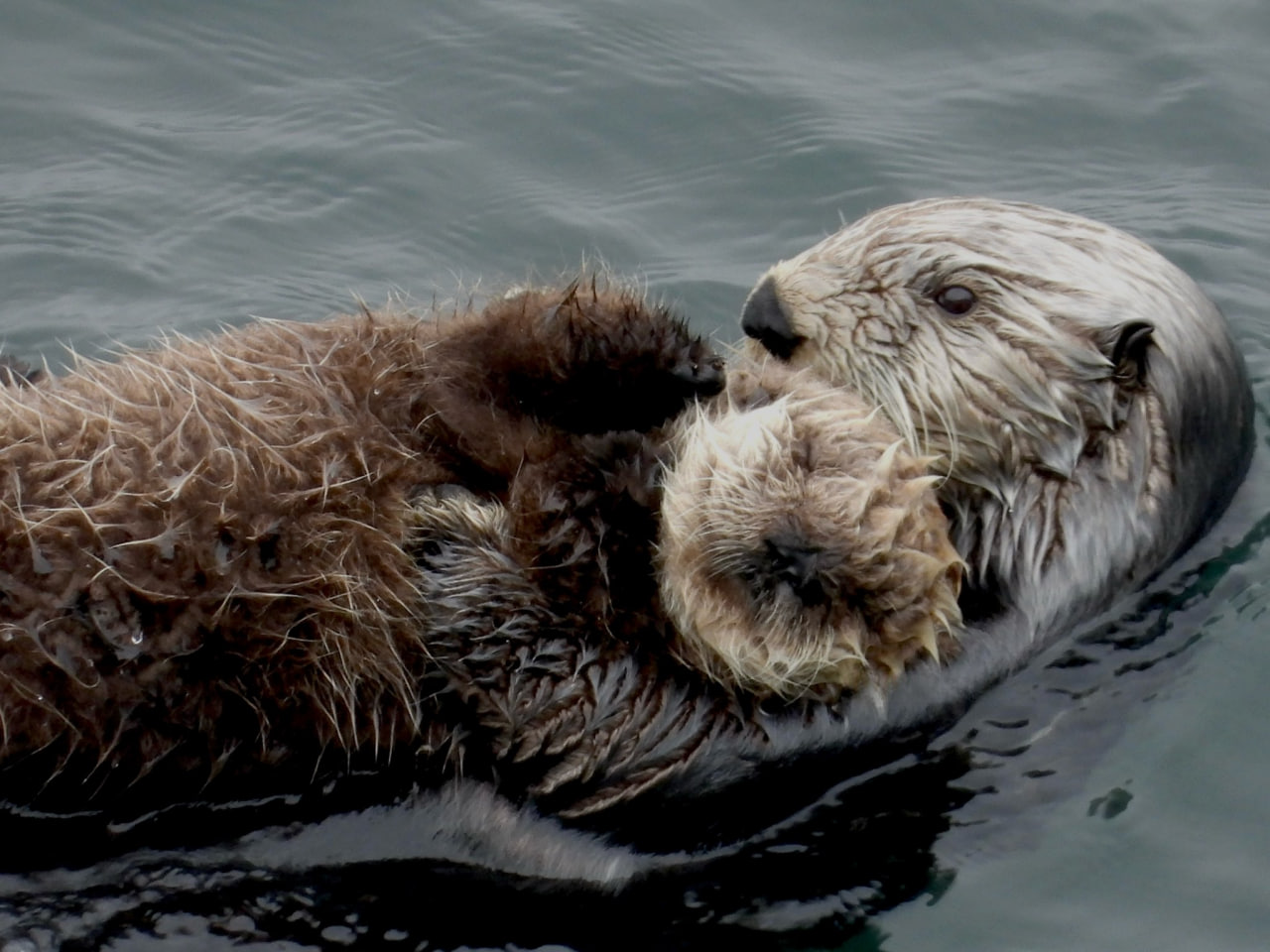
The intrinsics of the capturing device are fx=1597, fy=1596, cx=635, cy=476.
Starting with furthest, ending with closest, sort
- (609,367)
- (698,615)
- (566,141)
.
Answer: (566,141), (609,367), (698,615)

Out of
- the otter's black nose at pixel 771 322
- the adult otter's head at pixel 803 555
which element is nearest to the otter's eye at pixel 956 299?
the otter's black nose at pixel 771 322

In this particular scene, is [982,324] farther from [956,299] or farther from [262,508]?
[262,508]

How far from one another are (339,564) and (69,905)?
0.85m

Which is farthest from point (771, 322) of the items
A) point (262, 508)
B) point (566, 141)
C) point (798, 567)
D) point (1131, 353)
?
point (566, 141)

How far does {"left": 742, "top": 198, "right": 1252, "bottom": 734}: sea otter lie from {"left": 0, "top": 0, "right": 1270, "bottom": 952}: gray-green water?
0.82 m

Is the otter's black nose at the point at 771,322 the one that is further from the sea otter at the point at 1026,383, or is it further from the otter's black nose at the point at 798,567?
the otter's black nose at the point at 798,567

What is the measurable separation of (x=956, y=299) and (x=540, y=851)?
1.78m

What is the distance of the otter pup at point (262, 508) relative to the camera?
9.95ft

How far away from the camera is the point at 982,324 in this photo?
4.05 m

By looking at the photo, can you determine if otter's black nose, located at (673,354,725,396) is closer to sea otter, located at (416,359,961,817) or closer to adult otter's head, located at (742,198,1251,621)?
sea otter, located at (416,359,961,817)

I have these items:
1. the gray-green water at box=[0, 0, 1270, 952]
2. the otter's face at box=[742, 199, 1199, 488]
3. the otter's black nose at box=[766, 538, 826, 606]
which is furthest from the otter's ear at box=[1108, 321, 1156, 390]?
the otter's black nose at box=[766, 538, 826, 606]

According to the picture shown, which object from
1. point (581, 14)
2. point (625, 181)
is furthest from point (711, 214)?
point (581, 14)

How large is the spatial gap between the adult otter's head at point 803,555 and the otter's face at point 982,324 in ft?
1.94

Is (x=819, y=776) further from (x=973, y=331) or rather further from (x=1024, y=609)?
(x=973, y=331)
